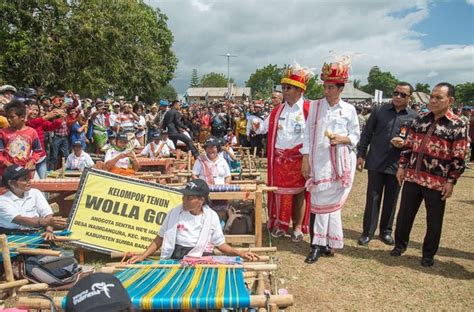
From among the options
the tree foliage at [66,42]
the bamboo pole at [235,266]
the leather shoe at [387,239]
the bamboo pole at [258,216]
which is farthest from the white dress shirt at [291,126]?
the tree foliage at [66,42]

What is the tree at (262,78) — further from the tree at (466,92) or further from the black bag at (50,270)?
the black bag at (50,270)

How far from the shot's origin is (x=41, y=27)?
21.4 metres

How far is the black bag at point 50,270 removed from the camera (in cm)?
407

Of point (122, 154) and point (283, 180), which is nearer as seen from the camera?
point (283, 180)

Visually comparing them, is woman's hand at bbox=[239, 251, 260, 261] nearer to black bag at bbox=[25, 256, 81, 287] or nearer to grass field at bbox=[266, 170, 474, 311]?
grass field at bbox=[266, 170, 474, 311]

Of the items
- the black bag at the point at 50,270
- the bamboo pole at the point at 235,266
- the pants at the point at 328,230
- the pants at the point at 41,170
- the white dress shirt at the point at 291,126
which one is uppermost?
the white dress shirt at the point at 291,126

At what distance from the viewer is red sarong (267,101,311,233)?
5602mm

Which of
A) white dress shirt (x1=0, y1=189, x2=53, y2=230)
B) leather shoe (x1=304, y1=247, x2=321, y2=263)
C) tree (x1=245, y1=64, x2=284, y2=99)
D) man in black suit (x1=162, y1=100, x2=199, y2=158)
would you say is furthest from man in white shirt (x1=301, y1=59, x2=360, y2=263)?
tree (x1=245, y1=64, x2=284, y2=99)

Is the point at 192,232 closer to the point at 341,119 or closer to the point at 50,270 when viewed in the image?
the point at 50,270

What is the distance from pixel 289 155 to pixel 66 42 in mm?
19194

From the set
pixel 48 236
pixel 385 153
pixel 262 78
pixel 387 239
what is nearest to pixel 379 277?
pixel 387 239

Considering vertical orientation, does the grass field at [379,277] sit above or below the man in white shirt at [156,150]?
below

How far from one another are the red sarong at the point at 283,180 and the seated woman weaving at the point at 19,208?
2.83m

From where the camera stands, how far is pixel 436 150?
15.1ft
